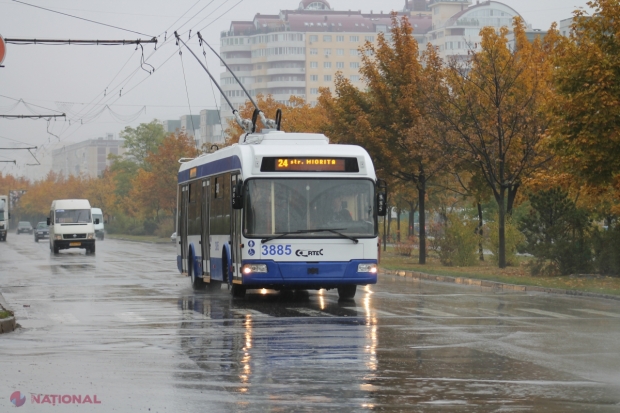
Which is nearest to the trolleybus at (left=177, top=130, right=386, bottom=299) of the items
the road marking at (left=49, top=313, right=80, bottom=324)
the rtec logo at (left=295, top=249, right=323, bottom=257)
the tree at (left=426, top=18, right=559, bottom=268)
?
the rtec logo at (left=295, top=249, right=323, bottom=257)

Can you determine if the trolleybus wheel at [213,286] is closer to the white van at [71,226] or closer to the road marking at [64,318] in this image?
the road marking at [64,318]

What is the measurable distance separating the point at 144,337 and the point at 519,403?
22.0ft

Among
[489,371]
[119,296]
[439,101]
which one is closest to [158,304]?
[119,296]

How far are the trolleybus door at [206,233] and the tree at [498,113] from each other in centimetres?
984

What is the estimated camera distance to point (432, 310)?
18.8 m

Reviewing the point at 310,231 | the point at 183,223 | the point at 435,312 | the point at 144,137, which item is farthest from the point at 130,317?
the point at 144,137

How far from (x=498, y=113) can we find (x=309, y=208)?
1227 cm

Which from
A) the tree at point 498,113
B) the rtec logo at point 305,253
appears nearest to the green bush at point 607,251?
the tree at point 498,113

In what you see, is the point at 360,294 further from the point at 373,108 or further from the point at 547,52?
the point at 547,52

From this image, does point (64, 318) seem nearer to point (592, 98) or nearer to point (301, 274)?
point (301, 274)

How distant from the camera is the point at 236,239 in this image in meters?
20.5

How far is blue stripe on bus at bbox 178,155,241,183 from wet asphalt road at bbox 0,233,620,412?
2671mm

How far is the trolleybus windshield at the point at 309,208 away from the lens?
64.8ft

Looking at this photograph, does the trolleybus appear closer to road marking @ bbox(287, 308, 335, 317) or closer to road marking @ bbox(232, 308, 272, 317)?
road marking @ bbox(287, 308, 335, 317)
